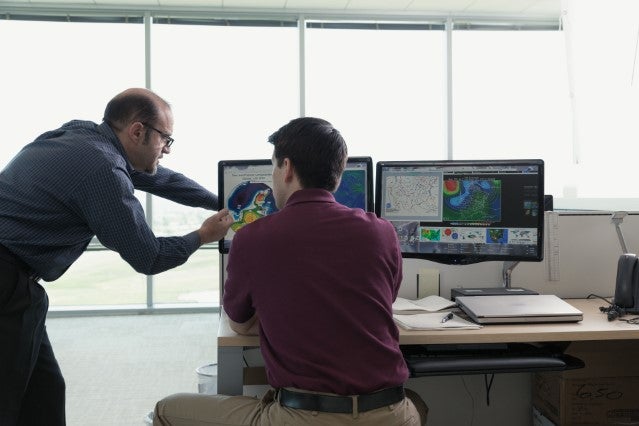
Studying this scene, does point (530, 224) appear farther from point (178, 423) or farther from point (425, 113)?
point (425, 113)

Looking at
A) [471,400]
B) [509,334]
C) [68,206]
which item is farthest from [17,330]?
[471,400]

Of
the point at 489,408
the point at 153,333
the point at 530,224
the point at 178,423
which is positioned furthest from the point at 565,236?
the point at 153,333

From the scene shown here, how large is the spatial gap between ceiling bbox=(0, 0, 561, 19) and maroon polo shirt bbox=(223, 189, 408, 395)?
3.95 m

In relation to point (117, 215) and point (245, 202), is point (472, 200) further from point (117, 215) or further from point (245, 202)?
point (117, 215)

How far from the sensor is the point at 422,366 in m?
1.63

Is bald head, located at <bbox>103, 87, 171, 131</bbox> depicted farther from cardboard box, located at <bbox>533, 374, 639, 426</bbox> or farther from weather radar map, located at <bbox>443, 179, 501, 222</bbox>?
cardboard box, located at <bbox>533, 374, 639, 426</bbox>

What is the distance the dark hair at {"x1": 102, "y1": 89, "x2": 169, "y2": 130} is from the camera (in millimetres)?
1820

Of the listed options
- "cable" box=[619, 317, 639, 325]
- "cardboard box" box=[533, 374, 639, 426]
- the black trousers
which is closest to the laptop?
"cable" box=[619, 317, 639, 325]

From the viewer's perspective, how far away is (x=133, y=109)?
182 centimetres

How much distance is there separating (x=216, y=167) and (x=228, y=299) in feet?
2.36

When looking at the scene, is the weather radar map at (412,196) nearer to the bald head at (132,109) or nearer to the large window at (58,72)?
the bald head at (132,109)

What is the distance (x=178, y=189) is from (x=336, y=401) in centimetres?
117

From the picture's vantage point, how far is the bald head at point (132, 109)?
5.97 ft

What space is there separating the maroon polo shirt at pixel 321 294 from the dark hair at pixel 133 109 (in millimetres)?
714
